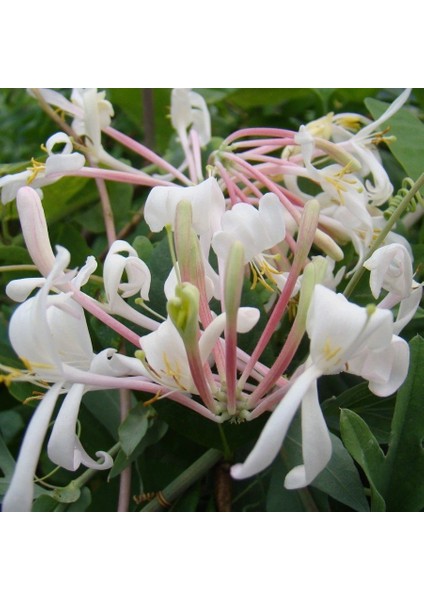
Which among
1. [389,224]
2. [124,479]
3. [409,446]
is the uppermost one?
[389,224]

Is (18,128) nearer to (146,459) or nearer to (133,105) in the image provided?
(133,105)

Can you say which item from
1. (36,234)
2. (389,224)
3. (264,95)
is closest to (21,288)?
(36,234)

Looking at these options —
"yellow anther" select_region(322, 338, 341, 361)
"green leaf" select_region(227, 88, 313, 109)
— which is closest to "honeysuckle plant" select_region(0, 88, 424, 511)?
"yellow anther" select_region(322, 338, 341, 361)

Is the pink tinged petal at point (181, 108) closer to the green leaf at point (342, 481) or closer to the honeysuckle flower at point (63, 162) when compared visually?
the honeysuckle flower at point (63, 162)

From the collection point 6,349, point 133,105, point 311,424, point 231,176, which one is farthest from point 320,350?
point 133,105

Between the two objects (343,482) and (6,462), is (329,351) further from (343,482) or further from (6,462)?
(6,462)

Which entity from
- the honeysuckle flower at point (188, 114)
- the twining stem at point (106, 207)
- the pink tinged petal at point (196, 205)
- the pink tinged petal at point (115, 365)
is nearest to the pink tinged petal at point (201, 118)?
the honeysuckle flower at point (188, 114)

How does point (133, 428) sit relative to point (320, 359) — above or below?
below
